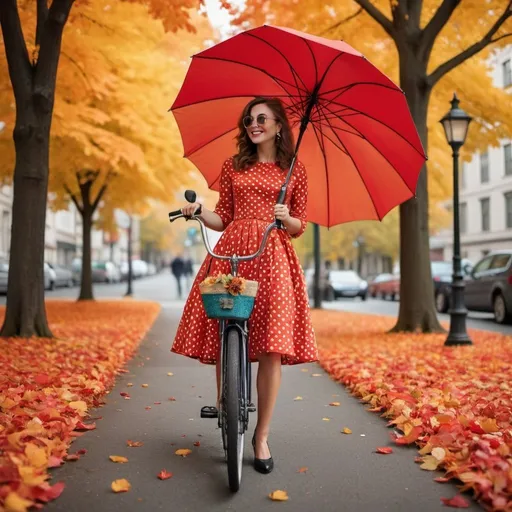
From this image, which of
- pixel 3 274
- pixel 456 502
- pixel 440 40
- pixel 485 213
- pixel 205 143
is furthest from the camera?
pixel 485 213

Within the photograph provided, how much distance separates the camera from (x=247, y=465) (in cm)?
388

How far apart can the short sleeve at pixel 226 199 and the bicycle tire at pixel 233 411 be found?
2.70ft

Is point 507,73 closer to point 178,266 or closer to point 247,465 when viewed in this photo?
point 178,266

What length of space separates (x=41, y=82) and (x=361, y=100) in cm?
612

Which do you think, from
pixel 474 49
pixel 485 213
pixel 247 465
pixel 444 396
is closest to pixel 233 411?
pixel 247 465

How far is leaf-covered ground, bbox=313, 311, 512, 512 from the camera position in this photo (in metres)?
3.59

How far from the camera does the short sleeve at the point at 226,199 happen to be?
408 centimetres

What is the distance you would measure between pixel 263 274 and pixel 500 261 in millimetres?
13371

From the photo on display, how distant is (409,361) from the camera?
7.71m

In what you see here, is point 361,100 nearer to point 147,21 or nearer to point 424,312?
point 424,312

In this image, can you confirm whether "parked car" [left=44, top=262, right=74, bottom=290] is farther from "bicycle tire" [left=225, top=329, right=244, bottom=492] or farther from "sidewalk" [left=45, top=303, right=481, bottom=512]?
"bicycle tire" [left=225, top=329, right=244, bottom=492]

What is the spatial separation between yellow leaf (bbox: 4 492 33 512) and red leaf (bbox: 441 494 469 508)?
6.26 ft

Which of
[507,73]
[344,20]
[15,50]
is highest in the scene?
[507,73]

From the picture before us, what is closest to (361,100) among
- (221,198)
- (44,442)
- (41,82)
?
(221,198)
